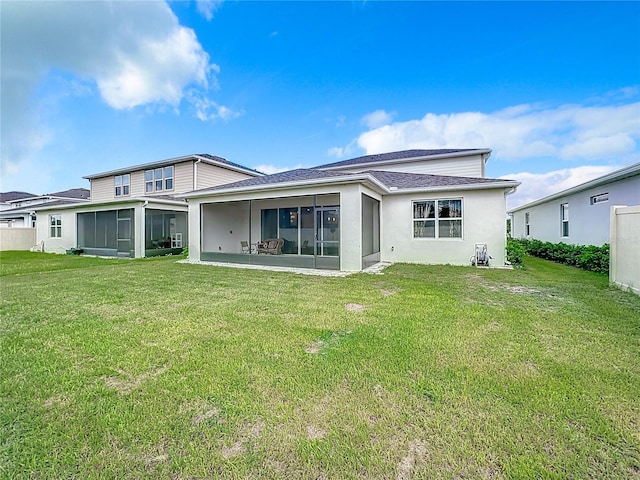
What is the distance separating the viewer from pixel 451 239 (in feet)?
37.1

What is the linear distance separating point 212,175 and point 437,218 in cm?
1376

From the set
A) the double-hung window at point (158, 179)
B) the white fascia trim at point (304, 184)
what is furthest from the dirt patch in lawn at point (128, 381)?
the double-hung window at point (158, 179)

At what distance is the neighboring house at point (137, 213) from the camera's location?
15758 millimetres

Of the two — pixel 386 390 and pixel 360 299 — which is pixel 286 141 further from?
pixel 386 390

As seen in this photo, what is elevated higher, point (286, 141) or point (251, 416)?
point (286, 141)

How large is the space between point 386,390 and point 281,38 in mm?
15458

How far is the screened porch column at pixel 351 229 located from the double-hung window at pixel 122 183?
17508 millimetres

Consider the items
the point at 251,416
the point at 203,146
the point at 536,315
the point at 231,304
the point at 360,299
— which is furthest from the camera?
the point at 203,146

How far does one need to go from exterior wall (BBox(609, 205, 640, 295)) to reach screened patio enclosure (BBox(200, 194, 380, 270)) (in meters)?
6.34

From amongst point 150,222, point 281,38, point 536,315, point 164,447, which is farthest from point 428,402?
point 150,222

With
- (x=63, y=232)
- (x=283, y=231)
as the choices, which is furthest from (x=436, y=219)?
(x=63, y=232)

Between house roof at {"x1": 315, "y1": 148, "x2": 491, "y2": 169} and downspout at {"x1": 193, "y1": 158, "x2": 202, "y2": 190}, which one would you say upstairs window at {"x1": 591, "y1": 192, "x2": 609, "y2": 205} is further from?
downspout at {"x1": 193, "y1": 158, "x2": 202, "y2": 190}

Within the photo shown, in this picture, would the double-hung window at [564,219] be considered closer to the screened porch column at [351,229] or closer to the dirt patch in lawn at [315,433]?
the screened porch column at [351,229]

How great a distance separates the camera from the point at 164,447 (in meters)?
2.00
